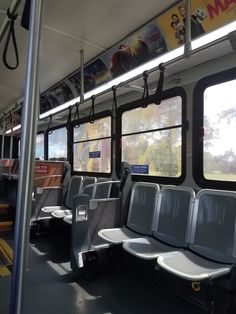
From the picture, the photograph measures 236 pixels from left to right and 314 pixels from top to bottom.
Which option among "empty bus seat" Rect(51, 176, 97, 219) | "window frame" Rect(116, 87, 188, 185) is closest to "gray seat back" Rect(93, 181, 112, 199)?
"empty bus seat" Rect(51, 176, 97, 219)

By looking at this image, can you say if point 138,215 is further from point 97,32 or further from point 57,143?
point 57,143

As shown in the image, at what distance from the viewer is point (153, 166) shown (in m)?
3.58

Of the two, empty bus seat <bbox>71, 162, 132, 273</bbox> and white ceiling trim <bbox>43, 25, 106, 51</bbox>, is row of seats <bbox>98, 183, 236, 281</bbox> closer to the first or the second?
empty bus seat <bbox>71, 162, 132, 273</bbox>

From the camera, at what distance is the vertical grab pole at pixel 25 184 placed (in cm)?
68

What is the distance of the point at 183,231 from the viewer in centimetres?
252

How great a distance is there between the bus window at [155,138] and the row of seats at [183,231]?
45 centimetres

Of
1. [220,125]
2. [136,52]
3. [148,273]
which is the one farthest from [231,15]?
[148,273]

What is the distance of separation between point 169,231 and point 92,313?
3.21 ft

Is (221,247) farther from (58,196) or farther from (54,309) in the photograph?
(58,196)

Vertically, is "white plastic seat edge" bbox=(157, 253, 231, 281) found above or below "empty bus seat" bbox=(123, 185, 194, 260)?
below

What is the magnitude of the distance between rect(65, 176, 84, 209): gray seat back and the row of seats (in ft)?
5.10

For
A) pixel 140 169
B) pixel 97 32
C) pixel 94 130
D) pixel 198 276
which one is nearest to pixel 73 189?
pixel 94 130

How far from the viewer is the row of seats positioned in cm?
206

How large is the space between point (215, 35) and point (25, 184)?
2009 mm
